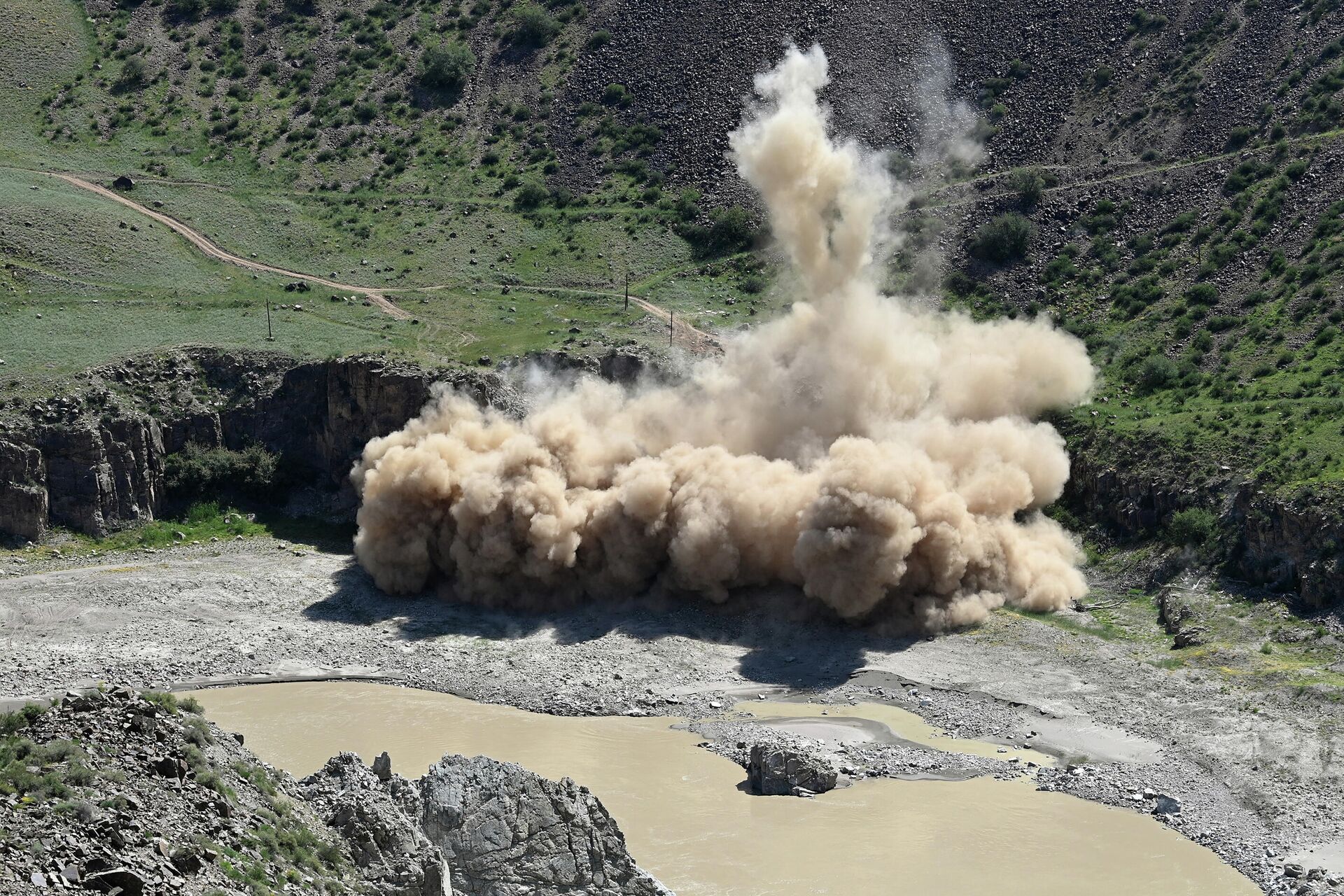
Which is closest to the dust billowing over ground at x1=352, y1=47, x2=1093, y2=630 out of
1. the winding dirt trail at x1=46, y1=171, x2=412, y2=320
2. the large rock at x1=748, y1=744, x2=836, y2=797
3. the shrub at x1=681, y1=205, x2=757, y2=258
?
the large rock at x1=748, y1=744, x2=836, y2=797

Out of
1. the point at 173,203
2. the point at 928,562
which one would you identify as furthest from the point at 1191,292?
the point at 173,203

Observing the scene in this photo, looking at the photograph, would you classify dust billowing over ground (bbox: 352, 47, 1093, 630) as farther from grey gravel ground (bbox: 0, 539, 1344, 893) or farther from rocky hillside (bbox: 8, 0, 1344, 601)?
rocky hillside (bbox: 8, 0, 1344, 601)

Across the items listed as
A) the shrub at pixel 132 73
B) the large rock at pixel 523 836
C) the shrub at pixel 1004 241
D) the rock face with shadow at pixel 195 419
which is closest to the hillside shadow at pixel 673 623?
the rock face with shadow at pixel 195 419

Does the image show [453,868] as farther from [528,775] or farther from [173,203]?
[173,203]

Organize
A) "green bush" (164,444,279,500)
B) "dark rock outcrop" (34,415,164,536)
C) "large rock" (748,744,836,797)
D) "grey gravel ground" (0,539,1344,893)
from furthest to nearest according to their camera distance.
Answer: "green bush" (164,444,279,500)
"dark rock outcrop" (34,415,164,536)
"grey gravel ground" (0,539,1344,893)
"large rock" (748,744,836,797)

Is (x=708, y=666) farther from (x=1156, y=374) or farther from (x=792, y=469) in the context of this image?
(x=1156, y=374)

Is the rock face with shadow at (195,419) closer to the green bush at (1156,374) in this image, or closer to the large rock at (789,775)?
the green bush at (1156,374)
